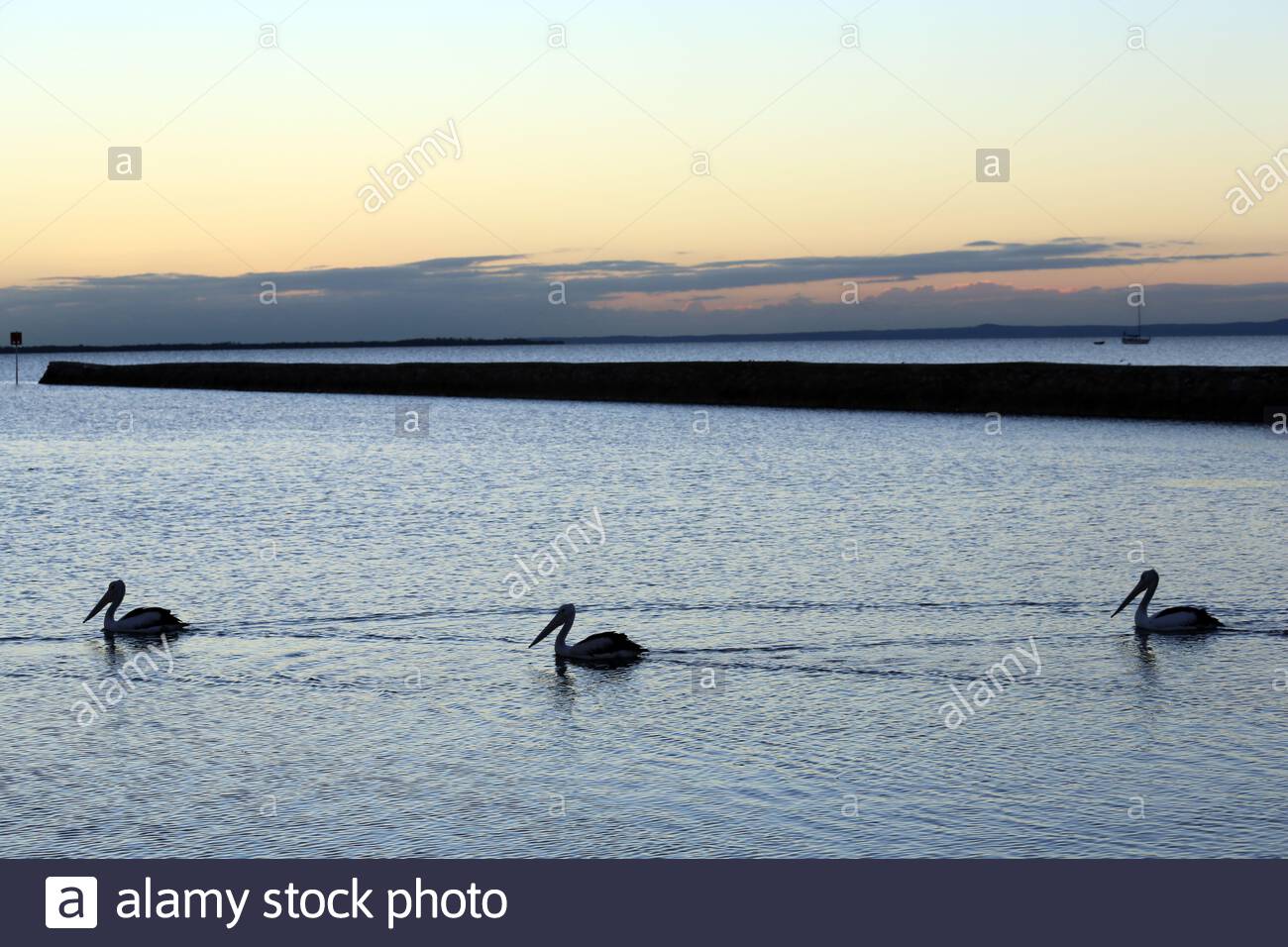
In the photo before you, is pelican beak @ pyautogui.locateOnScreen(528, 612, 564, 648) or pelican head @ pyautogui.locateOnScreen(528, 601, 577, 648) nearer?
pelican head @ pyautogui.locateOnScreen(528, 601, 577, 648)

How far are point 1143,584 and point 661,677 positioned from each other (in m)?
7.40

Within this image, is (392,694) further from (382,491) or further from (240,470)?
(240,470)

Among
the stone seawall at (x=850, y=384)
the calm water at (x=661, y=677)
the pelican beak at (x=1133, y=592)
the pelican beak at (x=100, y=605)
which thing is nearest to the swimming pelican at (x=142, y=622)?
the pelican beak at (x=100, y=605)

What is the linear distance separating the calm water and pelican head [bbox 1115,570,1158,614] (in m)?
0.34

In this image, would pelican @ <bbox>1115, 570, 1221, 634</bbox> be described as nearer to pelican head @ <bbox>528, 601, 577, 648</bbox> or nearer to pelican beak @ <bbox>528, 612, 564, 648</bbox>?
pelican head @ <bbox>528, 601, 577, 648</bbox>

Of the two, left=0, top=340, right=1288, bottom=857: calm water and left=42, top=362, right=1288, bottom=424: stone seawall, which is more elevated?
left=42, top=362, right=1288, bottom=424: stone seawall

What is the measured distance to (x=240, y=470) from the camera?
151ft

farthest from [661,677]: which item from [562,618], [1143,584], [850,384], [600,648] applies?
[850,384]

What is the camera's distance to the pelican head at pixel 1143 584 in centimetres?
1950

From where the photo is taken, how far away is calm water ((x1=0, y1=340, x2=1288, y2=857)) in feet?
37.0

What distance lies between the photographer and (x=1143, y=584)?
19922mm

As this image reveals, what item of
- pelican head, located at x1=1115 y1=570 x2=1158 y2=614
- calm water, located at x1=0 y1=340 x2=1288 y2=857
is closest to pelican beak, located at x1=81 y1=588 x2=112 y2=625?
calm water, located at x1=0 y1=340 x2=1288 y2=857

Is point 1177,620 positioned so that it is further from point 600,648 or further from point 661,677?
point 600,648
